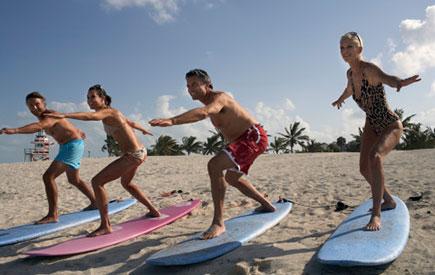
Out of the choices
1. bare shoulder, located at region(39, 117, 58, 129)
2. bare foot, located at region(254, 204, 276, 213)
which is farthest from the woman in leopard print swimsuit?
bare shoulder, located at region(39, 117, 58, 129)

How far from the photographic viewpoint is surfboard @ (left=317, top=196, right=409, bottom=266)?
2957 mm

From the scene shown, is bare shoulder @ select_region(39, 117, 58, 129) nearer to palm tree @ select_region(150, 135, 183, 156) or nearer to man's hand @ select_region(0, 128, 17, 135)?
man's hand @ select_region(0, 128, 17, 135)

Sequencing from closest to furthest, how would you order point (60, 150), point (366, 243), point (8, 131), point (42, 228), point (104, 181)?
point (366, 243), point (8, 131), point (104, 181), point (42, 228), point (60, 150)

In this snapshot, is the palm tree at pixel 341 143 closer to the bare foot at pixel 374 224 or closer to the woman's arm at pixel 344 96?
the woman's arm at pixel 344 96

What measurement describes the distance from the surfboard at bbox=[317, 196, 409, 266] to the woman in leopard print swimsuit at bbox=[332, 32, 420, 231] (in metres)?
0.17

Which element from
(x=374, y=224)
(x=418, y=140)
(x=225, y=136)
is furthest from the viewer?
(x=418, y=140)

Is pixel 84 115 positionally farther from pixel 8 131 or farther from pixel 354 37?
pixel 354 37

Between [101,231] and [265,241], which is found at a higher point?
Result: [101,231]

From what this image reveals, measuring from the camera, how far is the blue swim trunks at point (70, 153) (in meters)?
5.98

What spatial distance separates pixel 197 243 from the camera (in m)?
3.92

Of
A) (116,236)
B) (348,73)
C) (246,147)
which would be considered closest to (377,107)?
(348,73)

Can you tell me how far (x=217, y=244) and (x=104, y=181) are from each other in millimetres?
1665

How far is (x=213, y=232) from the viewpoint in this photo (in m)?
4.12

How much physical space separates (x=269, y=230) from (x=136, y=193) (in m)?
1.93
